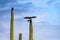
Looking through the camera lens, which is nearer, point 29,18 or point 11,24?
point 11,24

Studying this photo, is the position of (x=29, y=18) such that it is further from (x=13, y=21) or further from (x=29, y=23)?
(x=13, y=21)

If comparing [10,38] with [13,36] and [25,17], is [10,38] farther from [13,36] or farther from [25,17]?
[25,17]

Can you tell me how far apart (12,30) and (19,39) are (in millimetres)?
4538

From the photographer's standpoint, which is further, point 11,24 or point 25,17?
point 25,17

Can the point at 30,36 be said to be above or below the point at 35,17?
below

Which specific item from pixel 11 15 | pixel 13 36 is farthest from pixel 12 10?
pixel 13 36

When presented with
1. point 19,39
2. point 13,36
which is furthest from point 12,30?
point 19,39

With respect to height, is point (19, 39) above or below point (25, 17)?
below

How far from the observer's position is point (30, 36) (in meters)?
48.5

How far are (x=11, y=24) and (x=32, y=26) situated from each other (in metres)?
6.84

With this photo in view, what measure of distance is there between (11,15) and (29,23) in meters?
6.65

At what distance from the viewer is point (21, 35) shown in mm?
47562

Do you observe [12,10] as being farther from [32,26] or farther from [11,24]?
[32,26]

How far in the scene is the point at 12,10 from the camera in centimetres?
4441
